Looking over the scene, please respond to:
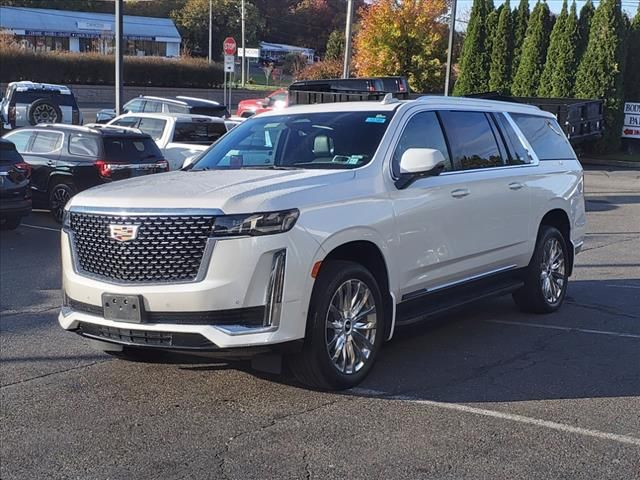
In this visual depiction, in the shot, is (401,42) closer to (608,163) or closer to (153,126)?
(608,163)

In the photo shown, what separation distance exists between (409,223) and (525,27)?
27203 mm

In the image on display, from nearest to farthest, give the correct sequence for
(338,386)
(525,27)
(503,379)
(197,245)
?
(197,245) → (338,386) → (503,379) → (525,27)

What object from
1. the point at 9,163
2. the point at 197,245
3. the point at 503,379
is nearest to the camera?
the point at 197,245

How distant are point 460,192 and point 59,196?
960 centimetres

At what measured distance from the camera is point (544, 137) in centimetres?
873

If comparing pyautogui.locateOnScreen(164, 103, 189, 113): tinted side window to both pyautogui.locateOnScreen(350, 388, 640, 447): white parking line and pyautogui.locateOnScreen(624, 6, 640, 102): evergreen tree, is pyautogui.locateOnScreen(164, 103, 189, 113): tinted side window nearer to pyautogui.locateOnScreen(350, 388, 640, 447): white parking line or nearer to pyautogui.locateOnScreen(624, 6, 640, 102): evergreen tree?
pyautogui.locateOnScreen(624, 6, 640, 102): evergreen tree

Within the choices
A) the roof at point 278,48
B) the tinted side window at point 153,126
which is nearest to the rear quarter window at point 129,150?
the tinted side window at point 153,126

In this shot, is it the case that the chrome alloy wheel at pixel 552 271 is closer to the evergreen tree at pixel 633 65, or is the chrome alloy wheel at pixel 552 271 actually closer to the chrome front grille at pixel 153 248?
the chrome front grille at pixel 153 248

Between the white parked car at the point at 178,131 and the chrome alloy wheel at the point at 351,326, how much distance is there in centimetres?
1204

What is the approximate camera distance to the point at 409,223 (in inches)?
249

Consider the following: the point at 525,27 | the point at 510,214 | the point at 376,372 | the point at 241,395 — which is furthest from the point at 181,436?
the point at 525,27

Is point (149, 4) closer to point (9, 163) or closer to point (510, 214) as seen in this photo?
point (9, 163)

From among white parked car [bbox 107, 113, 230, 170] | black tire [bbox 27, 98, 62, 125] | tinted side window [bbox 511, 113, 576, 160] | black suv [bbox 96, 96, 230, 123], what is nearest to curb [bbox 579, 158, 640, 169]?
black suv [bbox 96, 96, 230, 123]

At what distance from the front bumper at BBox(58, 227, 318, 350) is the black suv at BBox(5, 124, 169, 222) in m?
9.48
